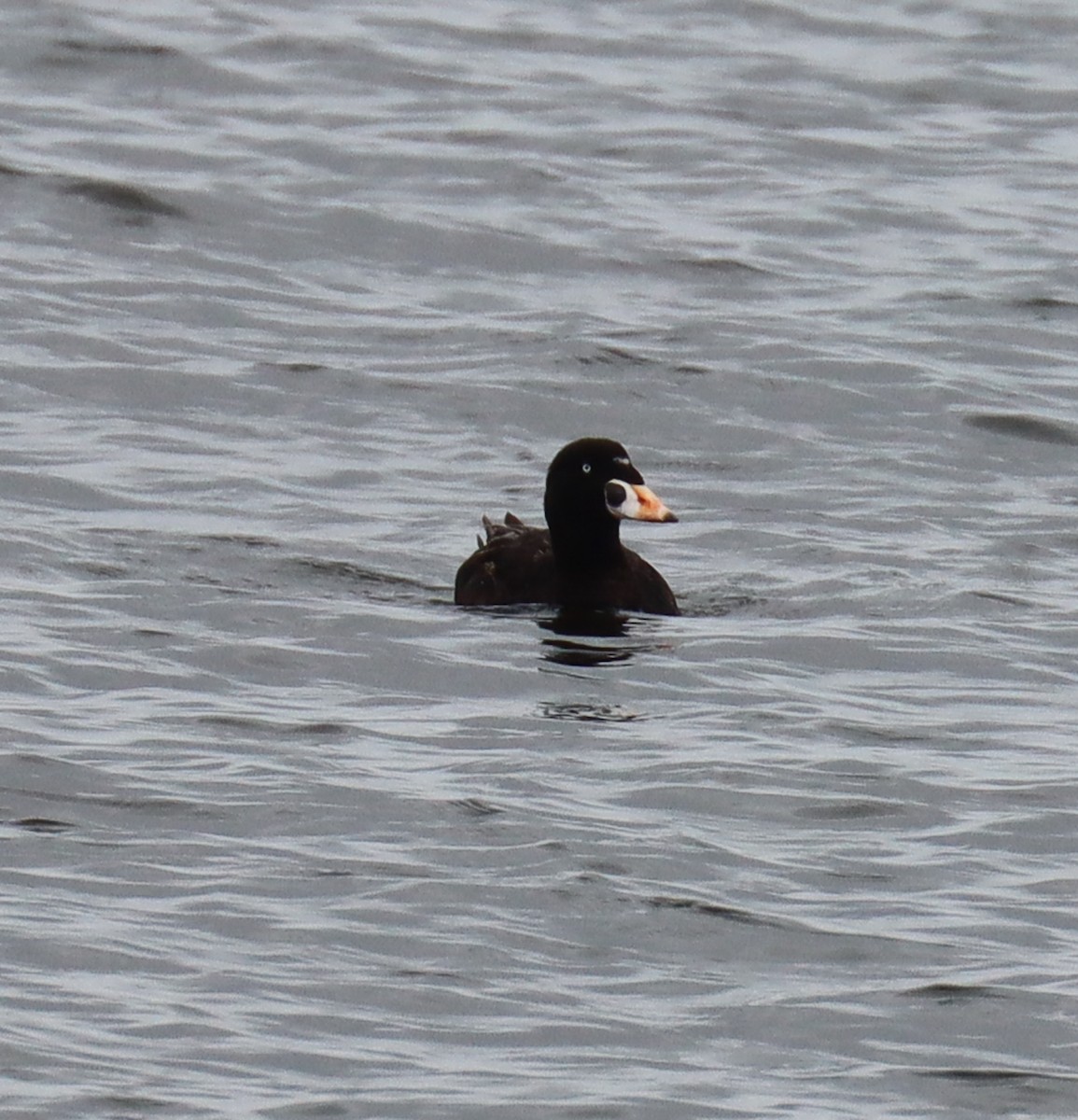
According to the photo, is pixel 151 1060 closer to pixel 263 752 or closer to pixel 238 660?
pixel 263 752

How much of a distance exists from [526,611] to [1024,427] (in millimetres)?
4695

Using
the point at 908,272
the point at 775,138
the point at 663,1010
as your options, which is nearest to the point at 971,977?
the point at 663,1010

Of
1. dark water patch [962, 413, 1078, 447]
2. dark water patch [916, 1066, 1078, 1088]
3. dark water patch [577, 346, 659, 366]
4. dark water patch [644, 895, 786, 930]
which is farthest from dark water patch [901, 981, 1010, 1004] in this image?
dark water patch [577, 346, 659, 366]

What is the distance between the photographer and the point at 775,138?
24234mm

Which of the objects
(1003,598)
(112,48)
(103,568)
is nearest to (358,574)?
(103,568)

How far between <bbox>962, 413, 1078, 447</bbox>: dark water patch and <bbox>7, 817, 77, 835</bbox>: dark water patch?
8.54 m

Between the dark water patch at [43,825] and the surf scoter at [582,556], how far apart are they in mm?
4001

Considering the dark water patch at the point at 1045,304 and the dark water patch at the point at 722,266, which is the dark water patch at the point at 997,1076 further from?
the dark water patch at the point at 722,266

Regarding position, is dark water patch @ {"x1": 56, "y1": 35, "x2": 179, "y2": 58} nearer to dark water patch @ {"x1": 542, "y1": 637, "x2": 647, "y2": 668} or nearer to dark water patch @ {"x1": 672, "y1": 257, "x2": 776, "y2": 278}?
dark water patch @ {"x1": 672, "y1": 257, "x2": 776, "y2": 278}

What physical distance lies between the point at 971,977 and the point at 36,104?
17427 mm

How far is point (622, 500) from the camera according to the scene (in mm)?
13125

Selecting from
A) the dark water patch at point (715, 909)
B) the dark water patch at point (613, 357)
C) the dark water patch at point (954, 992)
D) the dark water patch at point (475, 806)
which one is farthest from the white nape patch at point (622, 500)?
the dark water patch at point (954, 992)

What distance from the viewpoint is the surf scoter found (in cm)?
1297

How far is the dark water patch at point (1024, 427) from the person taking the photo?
54.5 ft
